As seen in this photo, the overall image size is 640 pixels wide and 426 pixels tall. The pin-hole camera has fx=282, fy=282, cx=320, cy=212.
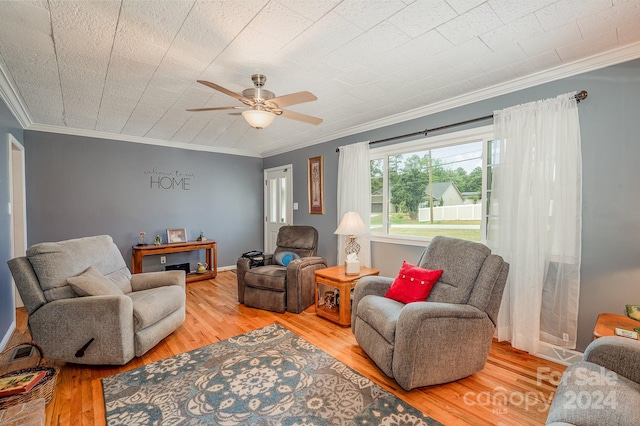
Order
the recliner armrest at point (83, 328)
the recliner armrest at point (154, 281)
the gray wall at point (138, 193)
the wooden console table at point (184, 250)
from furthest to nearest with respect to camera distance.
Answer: the wooden console table at point (184, 250), the gray wall at point (138, 193), the recliner armrest at point (154, 281), the recliner armrest at point (83, 328)

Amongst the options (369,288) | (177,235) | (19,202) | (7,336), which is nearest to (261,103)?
(369,288)

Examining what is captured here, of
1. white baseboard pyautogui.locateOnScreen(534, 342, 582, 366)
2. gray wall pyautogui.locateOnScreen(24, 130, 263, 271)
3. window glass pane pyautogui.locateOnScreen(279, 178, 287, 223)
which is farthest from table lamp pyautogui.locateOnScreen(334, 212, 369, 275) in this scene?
gray wall pyautogui.locateOnScreen(24, 130, 263, 271)

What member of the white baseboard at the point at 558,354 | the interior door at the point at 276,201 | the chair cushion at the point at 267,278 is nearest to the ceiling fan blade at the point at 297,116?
the chair cushion at the point at 267,278

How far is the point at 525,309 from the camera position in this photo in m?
2.45

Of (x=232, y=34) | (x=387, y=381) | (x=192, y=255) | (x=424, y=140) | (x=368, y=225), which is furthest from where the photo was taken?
(x=192, y=255)

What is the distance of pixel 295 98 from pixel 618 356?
234 centimetres

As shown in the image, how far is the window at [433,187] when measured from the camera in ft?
9.68

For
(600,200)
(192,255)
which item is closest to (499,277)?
(600,200)

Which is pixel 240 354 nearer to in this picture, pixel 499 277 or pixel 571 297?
pixel 499 277

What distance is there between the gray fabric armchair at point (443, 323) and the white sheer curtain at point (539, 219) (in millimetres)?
559

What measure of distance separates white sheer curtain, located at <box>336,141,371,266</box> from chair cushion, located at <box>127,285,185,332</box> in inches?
85.9

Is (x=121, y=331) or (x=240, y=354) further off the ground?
(x=121, y=331)

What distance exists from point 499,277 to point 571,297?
77 centimetres

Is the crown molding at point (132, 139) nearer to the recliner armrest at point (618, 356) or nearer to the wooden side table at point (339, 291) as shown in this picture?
the wooden side table at point (339, 291)
